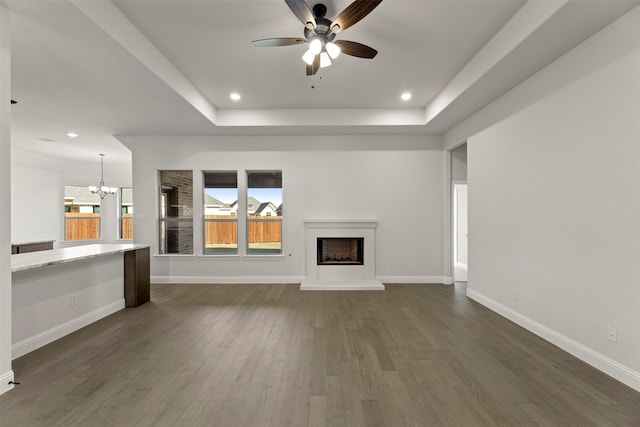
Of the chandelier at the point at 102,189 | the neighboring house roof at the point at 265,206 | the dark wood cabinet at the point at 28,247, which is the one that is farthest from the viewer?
the chandelier at the point at 102,189

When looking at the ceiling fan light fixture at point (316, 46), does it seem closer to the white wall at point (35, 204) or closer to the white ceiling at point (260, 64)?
the white ceiling at point (260, 64)

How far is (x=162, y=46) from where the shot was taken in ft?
9.74

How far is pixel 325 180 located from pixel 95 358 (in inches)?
158

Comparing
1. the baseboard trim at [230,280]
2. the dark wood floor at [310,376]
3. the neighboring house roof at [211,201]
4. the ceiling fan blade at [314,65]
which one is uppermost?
the ceiling fan blade at [314,65]

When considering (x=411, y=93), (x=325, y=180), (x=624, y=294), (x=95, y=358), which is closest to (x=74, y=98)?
(x=95, y=358)

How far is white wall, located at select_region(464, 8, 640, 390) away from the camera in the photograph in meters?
2.18

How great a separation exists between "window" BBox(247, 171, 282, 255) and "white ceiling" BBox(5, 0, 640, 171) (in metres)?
0.93

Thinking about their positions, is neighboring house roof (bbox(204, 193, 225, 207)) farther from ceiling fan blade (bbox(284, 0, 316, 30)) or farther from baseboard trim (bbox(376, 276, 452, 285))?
ceiling fan blade (bbox(284, 0, 316, 30))

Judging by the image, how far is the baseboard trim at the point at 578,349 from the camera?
7.06 feet

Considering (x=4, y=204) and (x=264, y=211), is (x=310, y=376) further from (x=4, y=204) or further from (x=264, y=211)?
(x=264, y=211)

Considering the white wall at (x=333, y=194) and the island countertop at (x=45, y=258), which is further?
the white wall at (x=333, y=194)

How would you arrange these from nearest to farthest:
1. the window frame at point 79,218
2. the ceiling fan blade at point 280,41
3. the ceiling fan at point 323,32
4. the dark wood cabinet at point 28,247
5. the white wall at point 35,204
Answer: the ceiling fan at point 323,32, the ceiling fan blade at point 280,41, the dark wood cabinet at point 28,247, the white wall at point 35,204, the window frame at point 79,218

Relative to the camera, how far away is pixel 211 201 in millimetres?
5633

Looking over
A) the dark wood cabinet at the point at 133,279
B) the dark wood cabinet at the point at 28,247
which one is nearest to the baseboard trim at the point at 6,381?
the dark wood cabinet at the point at 133,279
